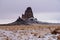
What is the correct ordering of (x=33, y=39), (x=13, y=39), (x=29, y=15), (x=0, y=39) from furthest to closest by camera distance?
(x=29, y=15) → (x=33, y=39) → (x=13, y=39) → (x=0, y=39)

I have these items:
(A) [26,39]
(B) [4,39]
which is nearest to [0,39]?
(B) [4,39]

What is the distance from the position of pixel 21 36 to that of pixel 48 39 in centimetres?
64

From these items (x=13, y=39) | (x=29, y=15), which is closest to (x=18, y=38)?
(x=13, y=39)

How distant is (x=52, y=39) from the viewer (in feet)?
15.8

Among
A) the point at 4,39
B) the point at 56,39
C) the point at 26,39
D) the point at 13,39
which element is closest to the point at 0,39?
the point at 4,39

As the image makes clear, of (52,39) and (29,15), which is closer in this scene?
(52,39)

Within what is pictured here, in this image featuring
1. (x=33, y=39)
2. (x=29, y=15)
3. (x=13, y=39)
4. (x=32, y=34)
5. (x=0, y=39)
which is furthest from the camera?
(x=29, y=15)

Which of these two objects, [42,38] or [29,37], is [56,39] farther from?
[29,37]

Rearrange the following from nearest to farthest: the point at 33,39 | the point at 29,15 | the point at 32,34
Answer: the point at 33,39 → the point at 32,34 → the point at 29,15

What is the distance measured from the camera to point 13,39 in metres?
4.33

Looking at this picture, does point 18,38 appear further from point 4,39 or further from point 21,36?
point 4,39

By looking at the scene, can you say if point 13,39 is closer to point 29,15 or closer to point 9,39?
point 9,39

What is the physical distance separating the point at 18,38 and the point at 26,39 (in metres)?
0.20

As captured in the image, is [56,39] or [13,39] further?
[56,39]
